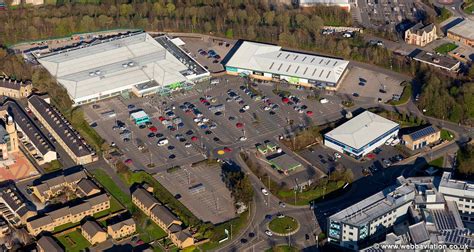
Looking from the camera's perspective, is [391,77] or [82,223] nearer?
[82,223]

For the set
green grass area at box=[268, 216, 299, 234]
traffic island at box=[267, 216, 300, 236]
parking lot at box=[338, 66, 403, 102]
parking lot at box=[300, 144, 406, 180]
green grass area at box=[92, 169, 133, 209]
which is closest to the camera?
traffic island at box=[267, 216, 300, 236]

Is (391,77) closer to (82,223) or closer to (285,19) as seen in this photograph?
(285,19)

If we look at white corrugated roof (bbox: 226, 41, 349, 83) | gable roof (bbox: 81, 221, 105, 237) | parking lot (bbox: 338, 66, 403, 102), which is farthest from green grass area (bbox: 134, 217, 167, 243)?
parking lot (bbox: 338, 66, 403, 102)

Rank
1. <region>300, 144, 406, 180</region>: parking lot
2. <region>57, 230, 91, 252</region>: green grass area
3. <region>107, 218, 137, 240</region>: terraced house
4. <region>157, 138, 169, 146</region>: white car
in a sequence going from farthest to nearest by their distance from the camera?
<region>157, 138, 169, 146</region>: white car, <region>300, 144, 406, 180</region>: parking lot, <region>107, 218, 137, 240</region>: terraced house, <region>57, 230, 91, 252</region>: green grass area

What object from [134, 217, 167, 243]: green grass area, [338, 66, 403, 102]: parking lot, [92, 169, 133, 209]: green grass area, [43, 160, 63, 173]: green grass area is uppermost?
[338, 66, 403, 102]: parking lot

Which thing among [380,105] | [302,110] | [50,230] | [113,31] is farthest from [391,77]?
[50,230]

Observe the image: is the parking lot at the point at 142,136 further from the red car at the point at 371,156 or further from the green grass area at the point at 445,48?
the green grass area at the point at 445,48

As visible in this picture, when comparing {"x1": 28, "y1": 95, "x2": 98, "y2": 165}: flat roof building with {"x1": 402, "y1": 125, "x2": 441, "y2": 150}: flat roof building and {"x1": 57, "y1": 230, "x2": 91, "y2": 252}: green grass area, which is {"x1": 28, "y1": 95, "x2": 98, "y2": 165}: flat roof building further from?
{"x1": 402, "y1": 125, "x2": 441, "y2": 150}: flat roof building
